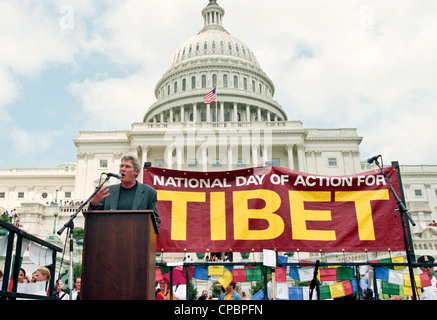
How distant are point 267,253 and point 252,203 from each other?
50.6 inches

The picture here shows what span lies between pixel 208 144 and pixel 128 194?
5573cm

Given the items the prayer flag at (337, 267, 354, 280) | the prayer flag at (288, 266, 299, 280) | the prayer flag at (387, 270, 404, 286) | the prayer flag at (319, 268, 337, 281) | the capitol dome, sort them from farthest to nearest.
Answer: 1. the capitol dome
2. the prayer flag at (288, 266, 299, 280)
3. the prayer flag at (319, 268, 337, 281)
4. the prayer flag at (337, 267, 354, 280)
5. the prayer flag at (387, 270, 404, 286)

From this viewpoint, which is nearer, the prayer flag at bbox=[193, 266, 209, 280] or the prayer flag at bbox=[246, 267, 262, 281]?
the prayer flag at bbox=[193, 266, 209, 280]

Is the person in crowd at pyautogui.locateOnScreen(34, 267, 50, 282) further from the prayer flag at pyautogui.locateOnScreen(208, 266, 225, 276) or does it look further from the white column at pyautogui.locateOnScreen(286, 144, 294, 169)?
the white column at pyautogui.locateOnScreen(286, 144, 294, 169)

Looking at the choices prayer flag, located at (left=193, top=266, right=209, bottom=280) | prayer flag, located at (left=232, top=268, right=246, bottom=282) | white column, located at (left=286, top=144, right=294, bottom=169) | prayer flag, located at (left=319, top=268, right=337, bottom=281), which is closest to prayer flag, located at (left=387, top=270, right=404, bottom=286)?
prayer flag, located at (left=319, top=268, right=337, bottom=281)

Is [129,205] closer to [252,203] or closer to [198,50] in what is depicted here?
[252,203]

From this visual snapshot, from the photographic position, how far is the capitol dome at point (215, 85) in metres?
82.9

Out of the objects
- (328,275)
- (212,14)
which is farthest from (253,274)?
(212,14)

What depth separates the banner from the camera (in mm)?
8125

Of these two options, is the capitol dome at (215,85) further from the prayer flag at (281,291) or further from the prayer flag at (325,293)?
the prayer flag at (325,293)

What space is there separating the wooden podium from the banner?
343cm

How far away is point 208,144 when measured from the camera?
61375 millimetres

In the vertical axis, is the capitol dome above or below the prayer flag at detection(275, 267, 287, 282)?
above

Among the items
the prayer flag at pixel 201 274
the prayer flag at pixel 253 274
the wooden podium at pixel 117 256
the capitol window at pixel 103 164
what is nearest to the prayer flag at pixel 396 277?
the prayer flag at pixel 253 274
